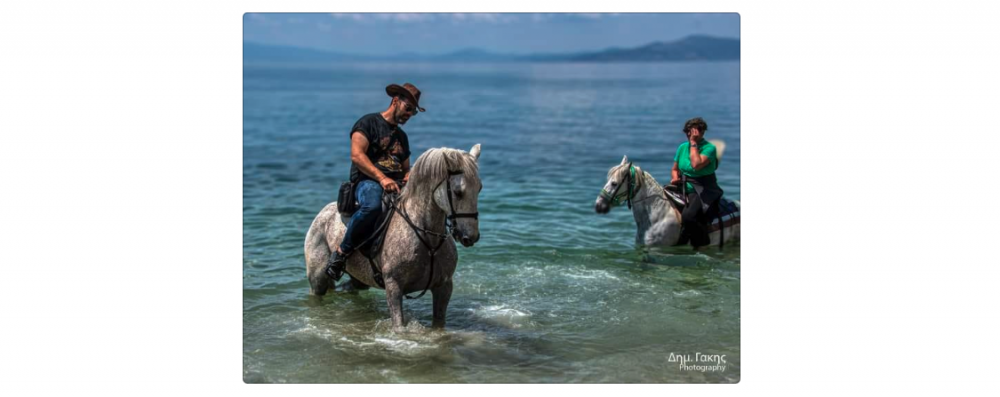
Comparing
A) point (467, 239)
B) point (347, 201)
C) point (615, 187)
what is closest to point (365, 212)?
point (347, 201)

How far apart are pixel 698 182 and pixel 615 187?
4.04 feet

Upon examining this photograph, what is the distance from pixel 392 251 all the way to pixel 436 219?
55 centimetres

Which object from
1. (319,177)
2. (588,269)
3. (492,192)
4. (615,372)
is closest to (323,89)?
(319,177)

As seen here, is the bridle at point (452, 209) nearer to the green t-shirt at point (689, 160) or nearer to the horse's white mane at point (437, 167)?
the horse's white mane at point (437, 167)

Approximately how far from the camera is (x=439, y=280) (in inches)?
311

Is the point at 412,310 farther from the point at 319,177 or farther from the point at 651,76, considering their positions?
the point at 651,76

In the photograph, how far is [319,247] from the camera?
893 cm

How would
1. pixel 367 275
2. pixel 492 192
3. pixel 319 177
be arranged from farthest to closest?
pixel 319 177, pixel 492 192, pixel 367 275

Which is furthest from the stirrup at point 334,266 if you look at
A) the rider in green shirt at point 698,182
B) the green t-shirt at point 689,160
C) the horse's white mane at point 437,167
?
the green t-shirt at point 689,160

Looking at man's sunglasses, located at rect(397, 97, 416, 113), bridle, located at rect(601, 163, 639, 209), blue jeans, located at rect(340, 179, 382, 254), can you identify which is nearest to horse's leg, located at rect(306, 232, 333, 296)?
blue jeans, located at rect(340, 179, 382, 254)

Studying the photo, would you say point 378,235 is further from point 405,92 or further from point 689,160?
point 689,160

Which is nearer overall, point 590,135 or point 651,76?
point 590,135

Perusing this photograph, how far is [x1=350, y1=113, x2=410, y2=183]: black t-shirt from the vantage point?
7805 millimetres

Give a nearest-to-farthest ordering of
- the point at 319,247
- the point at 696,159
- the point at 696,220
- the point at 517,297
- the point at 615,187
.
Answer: the point at 319,247 < the point at 517,297 < the point at 696,159 < the point at 615,187 < the point at 696,220
